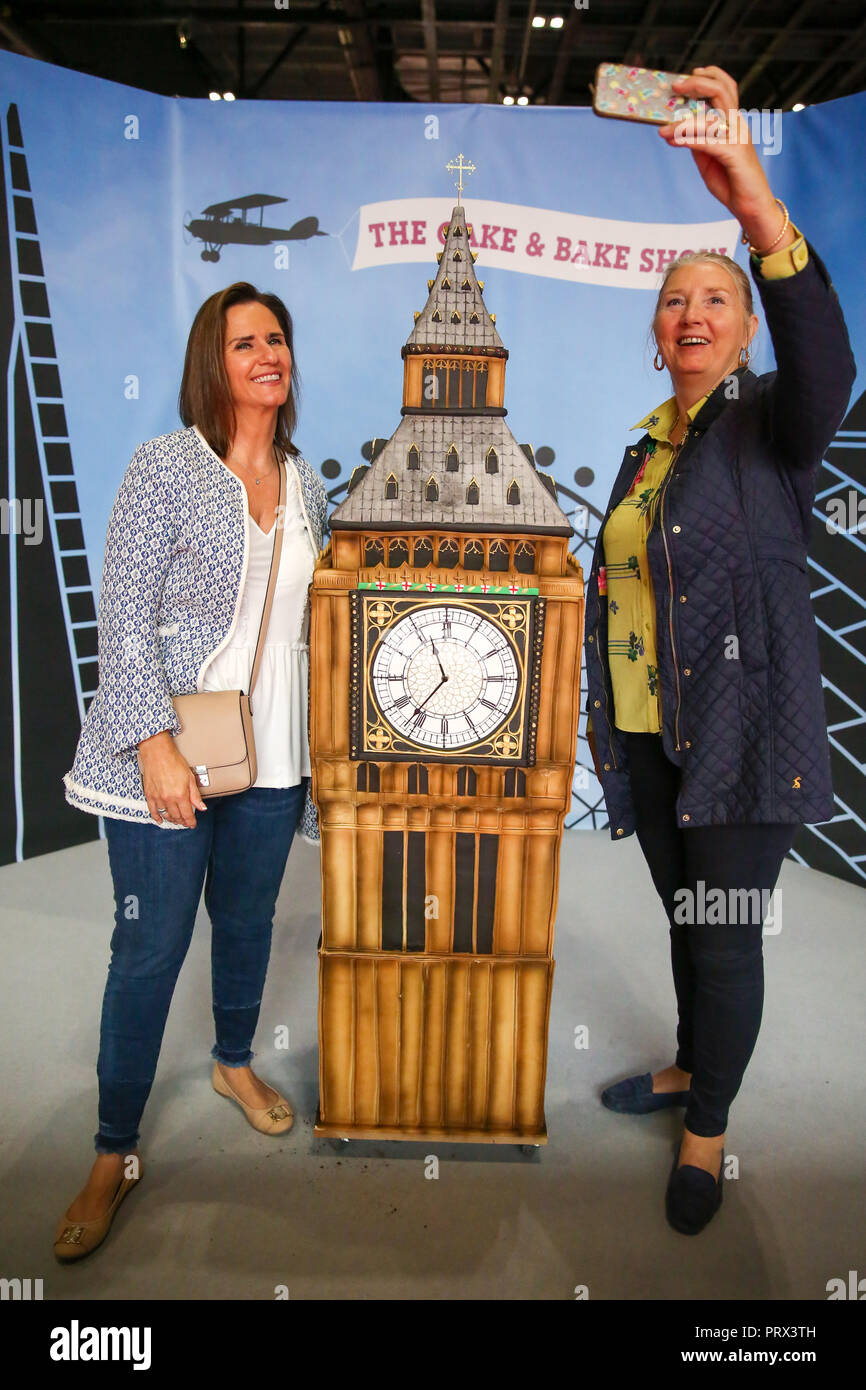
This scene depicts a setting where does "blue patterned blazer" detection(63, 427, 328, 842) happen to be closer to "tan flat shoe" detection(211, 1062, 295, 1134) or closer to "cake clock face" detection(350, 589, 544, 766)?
"cake clock face" detection(350, 589, 544, 766)

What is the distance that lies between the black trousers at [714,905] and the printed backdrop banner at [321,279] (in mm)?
2297

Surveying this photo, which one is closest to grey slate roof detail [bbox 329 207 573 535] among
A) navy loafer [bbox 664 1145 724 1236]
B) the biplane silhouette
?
navy loafer [bbox 664 1145 724 1236]

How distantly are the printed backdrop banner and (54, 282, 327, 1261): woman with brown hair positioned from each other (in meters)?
2.30

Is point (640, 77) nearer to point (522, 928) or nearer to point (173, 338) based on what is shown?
point (522, 928)

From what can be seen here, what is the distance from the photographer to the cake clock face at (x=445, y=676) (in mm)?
2006

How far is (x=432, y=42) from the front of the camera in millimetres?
6270

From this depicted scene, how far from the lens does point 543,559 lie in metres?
2.02

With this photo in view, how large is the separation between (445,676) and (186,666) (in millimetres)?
587

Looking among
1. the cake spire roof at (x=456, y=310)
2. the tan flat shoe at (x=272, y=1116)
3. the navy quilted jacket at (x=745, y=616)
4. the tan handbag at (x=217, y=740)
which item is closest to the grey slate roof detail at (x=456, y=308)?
the cake spire roof at (x=456, y=310)

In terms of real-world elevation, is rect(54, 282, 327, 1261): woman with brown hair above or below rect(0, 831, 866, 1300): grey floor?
above

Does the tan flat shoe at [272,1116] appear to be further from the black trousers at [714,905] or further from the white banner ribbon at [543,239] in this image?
the white banner ribbon at [543,239]

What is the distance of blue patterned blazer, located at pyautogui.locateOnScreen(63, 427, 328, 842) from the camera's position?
1.91 metres

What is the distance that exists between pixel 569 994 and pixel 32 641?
2.89 m
